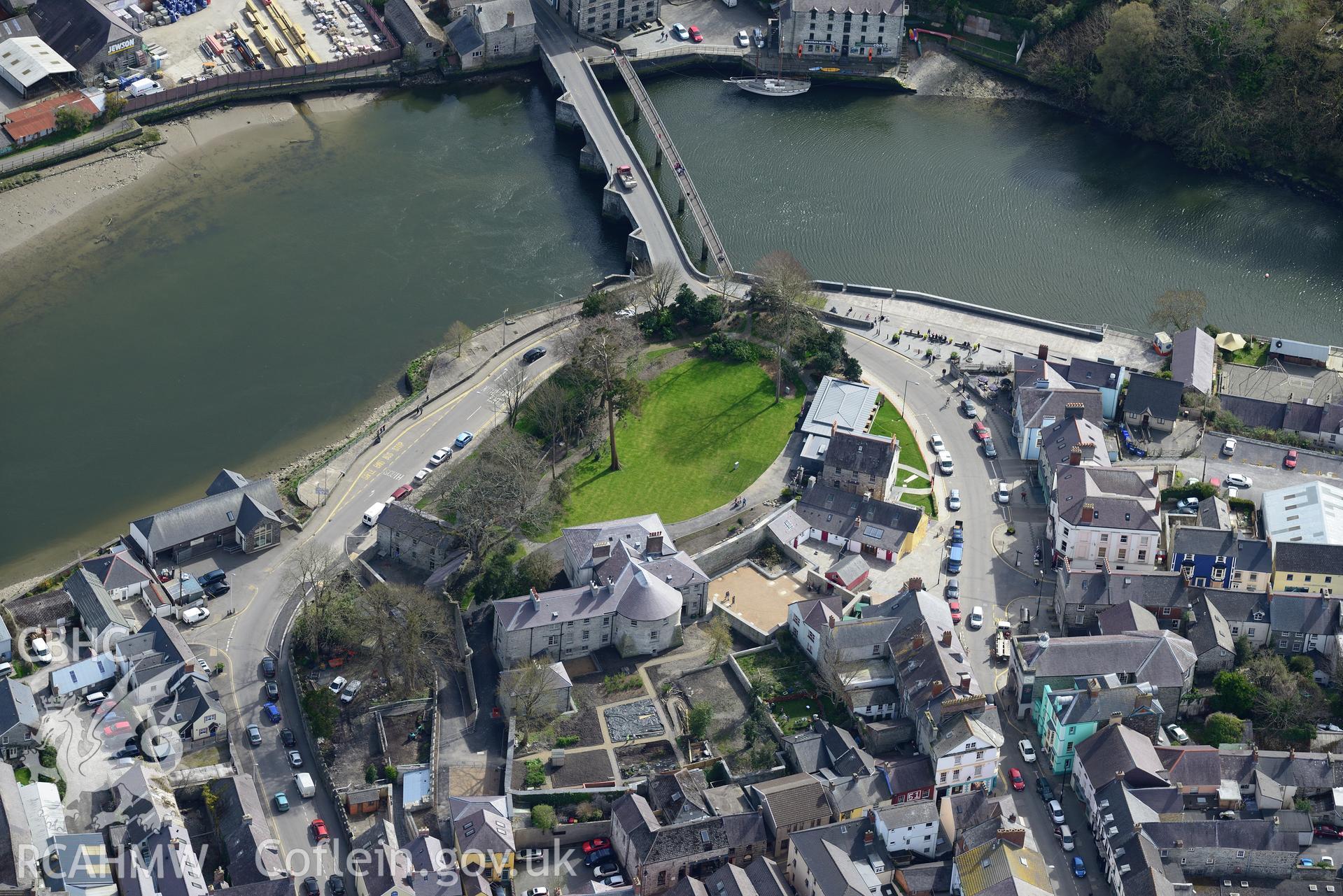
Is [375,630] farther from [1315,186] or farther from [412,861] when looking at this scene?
[1315,186]

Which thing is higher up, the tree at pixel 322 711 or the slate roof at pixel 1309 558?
the slate roof at pixel 1309 558

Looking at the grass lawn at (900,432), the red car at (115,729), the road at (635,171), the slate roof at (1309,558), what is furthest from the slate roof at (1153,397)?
the red car at (115,729)

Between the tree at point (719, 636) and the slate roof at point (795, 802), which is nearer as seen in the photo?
the slate roof at point (795, 802)

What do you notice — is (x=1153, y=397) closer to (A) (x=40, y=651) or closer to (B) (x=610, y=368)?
(B) (x=610, y=368)

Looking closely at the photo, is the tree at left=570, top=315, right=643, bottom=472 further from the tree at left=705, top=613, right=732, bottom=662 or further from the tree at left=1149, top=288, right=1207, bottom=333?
the tree at left=1149, top=288, right=1207, bottom=333

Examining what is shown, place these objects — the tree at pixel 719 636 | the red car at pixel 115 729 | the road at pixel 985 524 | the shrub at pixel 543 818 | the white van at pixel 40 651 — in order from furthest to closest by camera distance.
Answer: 1. the tree at pixel 719 636
2. the white van at pixel 40 651
3. the red car at pixel 115 729
4. the road at pixel 985 524
5. the shrub at pixel 543 818

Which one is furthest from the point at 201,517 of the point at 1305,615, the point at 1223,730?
the point at 1305,615

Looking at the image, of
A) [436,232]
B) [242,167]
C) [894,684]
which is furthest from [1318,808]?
[242,167]

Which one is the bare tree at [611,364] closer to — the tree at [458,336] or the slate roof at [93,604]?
the tree at [458,336]
